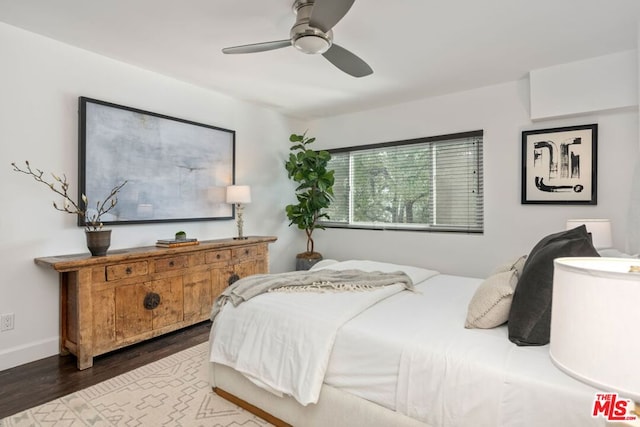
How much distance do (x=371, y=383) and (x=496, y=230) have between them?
109 inches

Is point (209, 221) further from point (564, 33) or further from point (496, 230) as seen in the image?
point (564, 33)

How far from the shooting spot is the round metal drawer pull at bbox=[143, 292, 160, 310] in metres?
2.92

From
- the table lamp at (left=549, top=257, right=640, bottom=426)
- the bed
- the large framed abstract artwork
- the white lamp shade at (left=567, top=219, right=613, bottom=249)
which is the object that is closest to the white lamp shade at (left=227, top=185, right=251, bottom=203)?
the large framed abstract artwork

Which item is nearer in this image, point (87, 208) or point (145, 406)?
point (145, 406)

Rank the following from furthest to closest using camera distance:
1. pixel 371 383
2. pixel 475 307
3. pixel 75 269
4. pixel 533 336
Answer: pixel 75 269 → pixel 475 307 → pixel 371 383 → pixel 533 336

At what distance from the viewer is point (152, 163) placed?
3.36 m

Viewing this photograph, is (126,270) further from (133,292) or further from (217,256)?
(217,256)

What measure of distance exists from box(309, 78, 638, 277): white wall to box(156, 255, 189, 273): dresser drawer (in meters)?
2.33

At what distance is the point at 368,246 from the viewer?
15.0ft

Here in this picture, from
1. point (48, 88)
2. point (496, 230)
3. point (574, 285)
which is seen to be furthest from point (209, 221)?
point (574, 285)

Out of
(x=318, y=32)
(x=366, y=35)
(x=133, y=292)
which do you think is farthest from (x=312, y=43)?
(x=133, y=292)

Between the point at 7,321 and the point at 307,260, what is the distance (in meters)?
3.02

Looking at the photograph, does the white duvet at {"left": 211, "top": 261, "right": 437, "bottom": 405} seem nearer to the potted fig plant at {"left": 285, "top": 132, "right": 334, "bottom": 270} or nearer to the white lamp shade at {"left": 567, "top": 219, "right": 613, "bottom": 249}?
the white lamp shade at {"left": 567, "top": 219, "right": 613, "bottom": 249}

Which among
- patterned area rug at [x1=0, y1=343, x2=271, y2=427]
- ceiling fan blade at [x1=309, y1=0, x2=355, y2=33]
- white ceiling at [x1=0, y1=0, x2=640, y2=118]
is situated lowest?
patterned area rug at [x1=0, y1=343, x2=271, y2=427]
